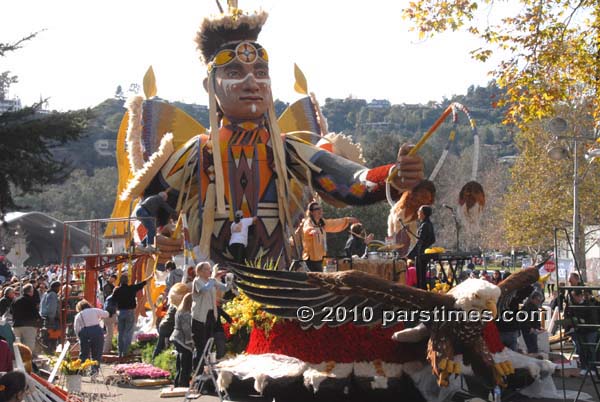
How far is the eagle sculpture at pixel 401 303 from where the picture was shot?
398 inches

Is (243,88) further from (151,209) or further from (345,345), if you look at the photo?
(345,345)

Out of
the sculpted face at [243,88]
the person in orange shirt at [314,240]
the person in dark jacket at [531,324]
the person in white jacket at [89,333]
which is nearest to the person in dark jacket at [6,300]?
the person in white jacket at [89,333]

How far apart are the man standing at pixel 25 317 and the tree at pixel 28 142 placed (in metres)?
2.93

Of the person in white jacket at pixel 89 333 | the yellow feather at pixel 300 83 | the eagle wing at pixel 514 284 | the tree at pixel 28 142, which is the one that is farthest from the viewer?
the yellow feather at pixel 300 83

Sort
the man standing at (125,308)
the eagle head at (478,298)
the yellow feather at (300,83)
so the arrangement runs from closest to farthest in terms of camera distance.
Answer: the eagle head at (478,298) < the man standing at (125,308) < the yellow feather at (300,83)

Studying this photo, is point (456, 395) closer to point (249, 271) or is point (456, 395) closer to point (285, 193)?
point (249, 271)

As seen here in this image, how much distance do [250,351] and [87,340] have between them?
3053 mm

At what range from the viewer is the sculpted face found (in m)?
17.4

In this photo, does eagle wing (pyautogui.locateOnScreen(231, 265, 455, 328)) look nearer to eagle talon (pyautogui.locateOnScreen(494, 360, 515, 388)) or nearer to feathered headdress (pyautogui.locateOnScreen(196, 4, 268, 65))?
eagle talon (pyautogui.locateOnScreen(494, 360, 515, 388))

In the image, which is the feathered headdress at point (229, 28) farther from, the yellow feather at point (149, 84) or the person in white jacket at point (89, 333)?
the person in white jacket at point (89, 333)

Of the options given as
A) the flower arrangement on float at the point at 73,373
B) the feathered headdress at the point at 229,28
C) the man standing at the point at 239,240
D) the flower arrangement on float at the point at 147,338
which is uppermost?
the feathered headdress at the point at 229,28

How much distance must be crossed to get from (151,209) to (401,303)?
26.8 ft

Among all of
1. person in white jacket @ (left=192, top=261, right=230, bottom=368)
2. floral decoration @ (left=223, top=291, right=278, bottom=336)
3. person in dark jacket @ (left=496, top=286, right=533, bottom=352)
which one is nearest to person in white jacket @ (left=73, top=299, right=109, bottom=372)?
floral decoration @ (left=223, top=291, right=278, bottom=336)

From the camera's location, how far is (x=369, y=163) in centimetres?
4362
